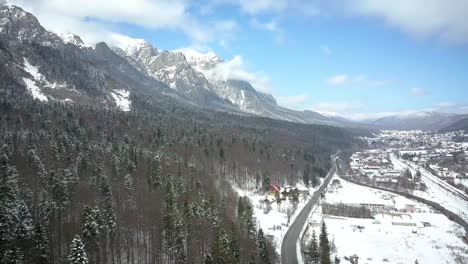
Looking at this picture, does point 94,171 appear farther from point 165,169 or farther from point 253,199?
point 253,199

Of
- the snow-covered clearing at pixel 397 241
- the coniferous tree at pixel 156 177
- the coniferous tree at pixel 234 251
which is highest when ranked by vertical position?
the coniferous tree at pixel 156 177

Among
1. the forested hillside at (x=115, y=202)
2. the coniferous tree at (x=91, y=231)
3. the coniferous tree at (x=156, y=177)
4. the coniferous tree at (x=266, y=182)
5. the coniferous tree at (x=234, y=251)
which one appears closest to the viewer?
the coniferous tree at (x=91, y=231)

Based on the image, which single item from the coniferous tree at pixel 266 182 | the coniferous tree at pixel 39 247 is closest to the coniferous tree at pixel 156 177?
the coniferous tree at pixel 39 247

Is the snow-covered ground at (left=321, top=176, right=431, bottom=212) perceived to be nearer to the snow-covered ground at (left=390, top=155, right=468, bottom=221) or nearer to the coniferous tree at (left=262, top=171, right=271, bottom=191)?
the snow-covered ground at (left=390, top=155, right=468, bottom=221)

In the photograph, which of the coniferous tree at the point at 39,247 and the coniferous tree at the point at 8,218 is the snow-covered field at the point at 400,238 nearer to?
the coniferous tree at the point at 39,247

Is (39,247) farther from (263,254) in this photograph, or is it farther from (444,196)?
(444,196)

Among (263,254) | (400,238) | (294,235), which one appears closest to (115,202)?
(263,254)

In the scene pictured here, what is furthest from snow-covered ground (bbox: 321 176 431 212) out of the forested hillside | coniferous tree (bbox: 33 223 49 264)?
coniferous tree (bbox: 33 223 49 264)

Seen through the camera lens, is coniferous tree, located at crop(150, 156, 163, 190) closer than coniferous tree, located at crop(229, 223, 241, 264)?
No
